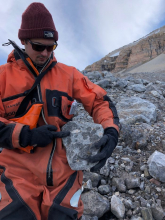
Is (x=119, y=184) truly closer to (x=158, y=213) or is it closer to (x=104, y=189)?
(x=104, y=189)

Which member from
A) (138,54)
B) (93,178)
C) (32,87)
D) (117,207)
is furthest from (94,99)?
(138,54)

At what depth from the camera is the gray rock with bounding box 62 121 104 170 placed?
67.1 inches

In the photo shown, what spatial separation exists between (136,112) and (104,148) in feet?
9.74

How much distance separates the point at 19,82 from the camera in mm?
1748

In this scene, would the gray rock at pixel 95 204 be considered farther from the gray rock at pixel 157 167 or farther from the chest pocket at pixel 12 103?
the chest pocket at pixel 12 103

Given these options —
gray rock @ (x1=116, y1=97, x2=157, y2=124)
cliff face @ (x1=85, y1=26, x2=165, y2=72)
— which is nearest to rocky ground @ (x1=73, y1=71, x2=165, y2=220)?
gray rock @ (x1=116, y1=97, x2=157, y2=124)

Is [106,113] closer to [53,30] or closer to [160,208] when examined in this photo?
[53,30]

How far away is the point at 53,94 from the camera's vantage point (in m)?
1.81

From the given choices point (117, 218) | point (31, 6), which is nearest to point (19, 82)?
point (31, 6)

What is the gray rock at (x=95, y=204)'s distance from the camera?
196cm

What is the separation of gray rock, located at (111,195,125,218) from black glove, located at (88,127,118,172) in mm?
635

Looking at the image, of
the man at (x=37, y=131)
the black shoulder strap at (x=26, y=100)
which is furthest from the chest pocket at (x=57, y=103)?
the black shoulder strap at (x=26, y=100)

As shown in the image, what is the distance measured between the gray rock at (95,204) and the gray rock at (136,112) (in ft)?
6.85

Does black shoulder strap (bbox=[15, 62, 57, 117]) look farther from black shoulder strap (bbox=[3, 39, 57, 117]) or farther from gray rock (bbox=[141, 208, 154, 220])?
gray rock (bbox=[141, 208, 154, 220])
